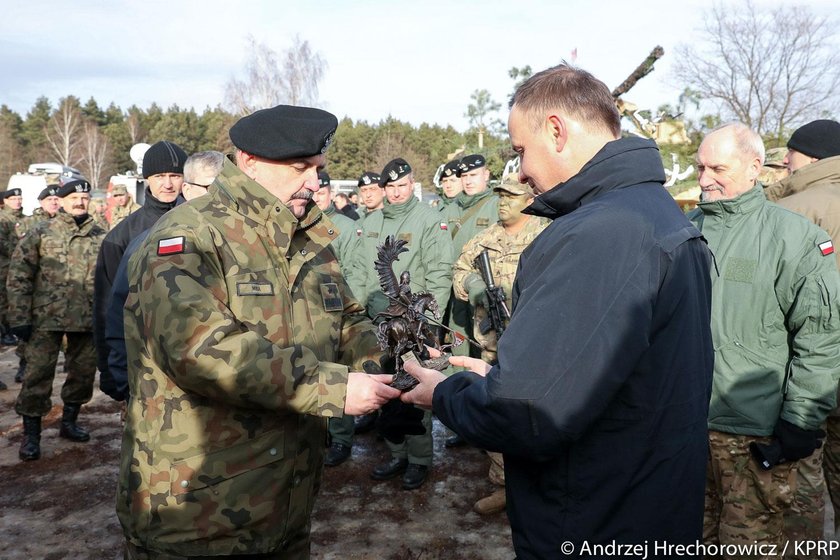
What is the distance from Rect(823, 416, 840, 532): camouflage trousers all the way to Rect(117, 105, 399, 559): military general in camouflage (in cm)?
346

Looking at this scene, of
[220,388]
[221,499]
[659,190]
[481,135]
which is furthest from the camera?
[481,135]

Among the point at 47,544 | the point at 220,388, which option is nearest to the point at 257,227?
the point at 220,388

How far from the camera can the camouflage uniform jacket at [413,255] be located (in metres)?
6.46

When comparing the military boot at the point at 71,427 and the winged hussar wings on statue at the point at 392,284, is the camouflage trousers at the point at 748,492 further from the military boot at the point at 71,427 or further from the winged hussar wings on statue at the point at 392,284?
the military boot at the point at 71,427

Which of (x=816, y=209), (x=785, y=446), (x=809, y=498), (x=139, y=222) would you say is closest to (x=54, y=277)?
(x=139, y=222)

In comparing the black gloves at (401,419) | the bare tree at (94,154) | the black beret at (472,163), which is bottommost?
the black gloves at (401,419)

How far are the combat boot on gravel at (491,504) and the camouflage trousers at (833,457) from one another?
2.31 metres

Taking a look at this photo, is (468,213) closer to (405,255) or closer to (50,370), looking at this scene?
(405,255)

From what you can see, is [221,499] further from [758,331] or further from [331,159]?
[331,159]

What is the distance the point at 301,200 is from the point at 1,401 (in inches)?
308

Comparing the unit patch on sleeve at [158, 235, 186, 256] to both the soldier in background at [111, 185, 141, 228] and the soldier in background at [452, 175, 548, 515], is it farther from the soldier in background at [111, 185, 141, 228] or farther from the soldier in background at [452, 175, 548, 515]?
the soldier in background at [111, 185, 141, 228]

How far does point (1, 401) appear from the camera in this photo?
8.18 meters

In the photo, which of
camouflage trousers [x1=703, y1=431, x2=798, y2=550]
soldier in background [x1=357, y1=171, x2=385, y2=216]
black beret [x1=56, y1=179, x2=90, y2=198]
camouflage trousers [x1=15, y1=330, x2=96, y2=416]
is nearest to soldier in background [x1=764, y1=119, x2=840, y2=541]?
camouflage trousers [x1=703, y1=431, x2=798, y2=550]

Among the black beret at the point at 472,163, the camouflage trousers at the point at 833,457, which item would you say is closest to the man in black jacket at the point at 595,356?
the camouflage trousers at the point at 833,457
